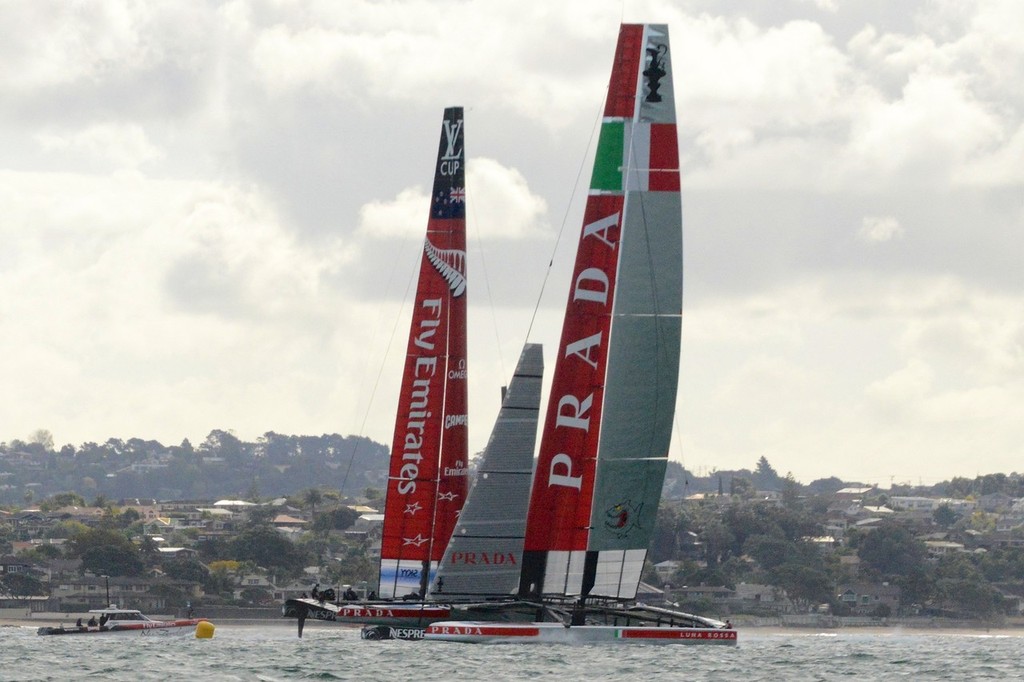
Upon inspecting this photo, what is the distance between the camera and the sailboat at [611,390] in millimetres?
41719

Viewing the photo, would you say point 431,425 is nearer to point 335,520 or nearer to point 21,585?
point 21,585

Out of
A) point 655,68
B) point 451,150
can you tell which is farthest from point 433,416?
point 655,68

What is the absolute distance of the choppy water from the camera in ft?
A: 120

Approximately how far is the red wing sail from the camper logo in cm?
697

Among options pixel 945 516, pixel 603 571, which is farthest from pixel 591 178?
pixel 945 516

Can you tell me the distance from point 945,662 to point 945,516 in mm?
145296

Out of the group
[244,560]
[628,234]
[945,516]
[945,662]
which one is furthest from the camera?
[945,516]

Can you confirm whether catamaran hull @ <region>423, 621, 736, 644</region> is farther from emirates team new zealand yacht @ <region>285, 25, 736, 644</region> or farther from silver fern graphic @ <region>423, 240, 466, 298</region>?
silver fern graphic @ <region>423, 240, 466, 298</region>

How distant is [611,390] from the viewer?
1644 inches

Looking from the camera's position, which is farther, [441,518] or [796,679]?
[441,518]

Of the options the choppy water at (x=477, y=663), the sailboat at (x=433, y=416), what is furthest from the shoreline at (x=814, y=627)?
the choppy water at (x=477, y=663)

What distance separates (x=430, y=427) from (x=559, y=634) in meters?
9.35

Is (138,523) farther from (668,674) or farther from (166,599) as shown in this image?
(668,674)

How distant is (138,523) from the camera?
161m
